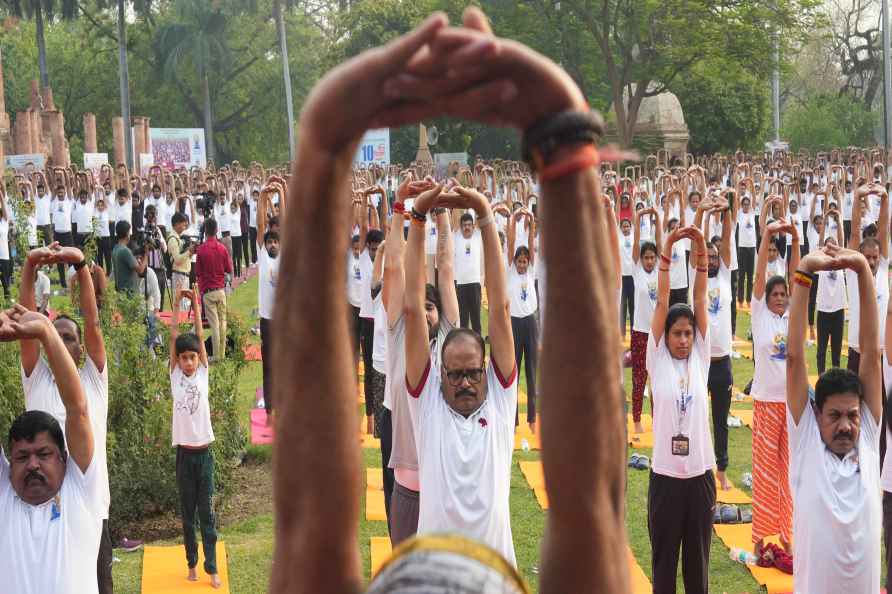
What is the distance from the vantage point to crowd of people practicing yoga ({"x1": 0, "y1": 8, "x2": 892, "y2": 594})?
124 cm

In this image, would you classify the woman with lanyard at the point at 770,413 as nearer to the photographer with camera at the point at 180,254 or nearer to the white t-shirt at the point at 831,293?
the white t-shirt at the point at 831,293

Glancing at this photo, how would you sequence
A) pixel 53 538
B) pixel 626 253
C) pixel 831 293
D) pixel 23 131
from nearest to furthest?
pixel 53 538 < pixel 831 293 < pixel 626 253 < pixel 23 131

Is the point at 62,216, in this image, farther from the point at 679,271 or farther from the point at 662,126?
the point at 662,126

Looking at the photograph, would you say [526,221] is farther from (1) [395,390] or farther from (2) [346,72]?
(2) [346,72]

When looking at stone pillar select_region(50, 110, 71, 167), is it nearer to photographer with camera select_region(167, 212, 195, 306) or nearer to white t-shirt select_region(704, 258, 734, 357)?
photographer with camera select_region(167, 212, 195, 306)

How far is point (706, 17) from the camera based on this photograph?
3447 cm

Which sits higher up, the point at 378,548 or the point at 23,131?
the point at 23,131

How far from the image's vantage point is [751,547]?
25.1ft

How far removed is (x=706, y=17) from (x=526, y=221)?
77.0 ft

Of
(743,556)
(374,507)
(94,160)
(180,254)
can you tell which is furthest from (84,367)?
(94,160)

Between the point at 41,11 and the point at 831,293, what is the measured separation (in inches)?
1664

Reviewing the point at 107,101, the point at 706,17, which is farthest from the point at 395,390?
the point at 107,101

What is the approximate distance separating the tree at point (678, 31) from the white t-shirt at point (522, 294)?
981 inches

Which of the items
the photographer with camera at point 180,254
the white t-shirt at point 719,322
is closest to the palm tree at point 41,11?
the photographer with camera at point 180,254
